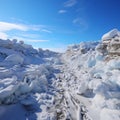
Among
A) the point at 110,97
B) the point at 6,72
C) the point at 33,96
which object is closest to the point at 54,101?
the point at 33,96

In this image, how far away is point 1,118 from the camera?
5926mm

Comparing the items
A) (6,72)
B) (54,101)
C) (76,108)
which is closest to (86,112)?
(76,108)

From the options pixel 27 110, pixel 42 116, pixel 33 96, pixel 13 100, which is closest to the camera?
pixel 42 116

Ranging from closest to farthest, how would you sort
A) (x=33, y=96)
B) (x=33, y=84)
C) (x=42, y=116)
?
1. (x=42, y=116)
2. (x=33, y=96)
3. (x=33, y=84)

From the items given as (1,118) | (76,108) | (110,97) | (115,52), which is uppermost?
(115,52)

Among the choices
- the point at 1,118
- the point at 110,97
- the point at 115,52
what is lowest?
the point at 1,118

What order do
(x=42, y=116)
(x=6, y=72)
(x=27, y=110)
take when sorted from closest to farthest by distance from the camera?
(x=42, y=116) < (x=27, y=110) < (x=6, y=72)

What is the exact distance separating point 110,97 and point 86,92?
190cm

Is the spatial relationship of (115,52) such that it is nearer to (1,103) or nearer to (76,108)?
(76,108)

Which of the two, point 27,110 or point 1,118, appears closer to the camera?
point 1,118

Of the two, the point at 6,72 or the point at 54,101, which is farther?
the point at 6,72

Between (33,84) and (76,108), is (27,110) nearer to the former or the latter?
(76,108)

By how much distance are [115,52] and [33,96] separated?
7530mm

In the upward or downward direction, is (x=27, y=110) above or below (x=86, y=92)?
below
